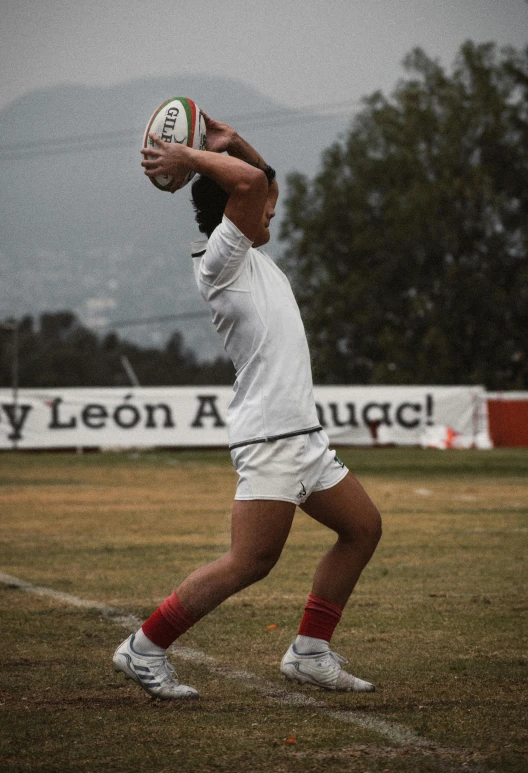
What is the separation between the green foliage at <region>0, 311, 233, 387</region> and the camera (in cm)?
10981

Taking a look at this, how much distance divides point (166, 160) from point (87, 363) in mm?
111004

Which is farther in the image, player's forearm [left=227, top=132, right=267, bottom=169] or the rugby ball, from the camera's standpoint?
player's forearm [left=227, top=132, right=267, bottom=169]

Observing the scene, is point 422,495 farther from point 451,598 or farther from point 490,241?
point 490,241

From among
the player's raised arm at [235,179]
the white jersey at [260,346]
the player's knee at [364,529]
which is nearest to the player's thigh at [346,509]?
the player's knee at [364,529]

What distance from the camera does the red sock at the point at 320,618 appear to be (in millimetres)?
4887

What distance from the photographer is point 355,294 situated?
55188 millimetres

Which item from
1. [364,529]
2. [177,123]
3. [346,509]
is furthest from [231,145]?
[364,529]

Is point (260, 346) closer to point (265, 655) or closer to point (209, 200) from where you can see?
point (209, 200)

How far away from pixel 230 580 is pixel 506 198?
51532 millimetres

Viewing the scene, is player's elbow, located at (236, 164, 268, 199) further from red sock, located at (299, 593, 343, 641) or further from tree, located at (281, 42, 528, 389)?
tree, located at (281, 42, 528, 389)

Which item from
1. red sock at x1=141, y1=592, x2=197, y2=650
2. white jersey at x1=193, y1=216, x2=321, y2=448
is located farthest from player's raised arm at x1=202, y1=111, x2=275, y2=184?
red sock at x1=141, y1=592, x2=197, y2=650

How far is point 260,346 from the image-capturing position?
449cm

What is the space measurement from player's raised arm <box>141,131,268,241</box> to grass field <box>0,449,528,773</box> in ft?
5.91

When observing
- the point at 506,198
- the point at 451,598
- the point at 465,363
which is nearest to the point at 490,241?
the point at 506,198
